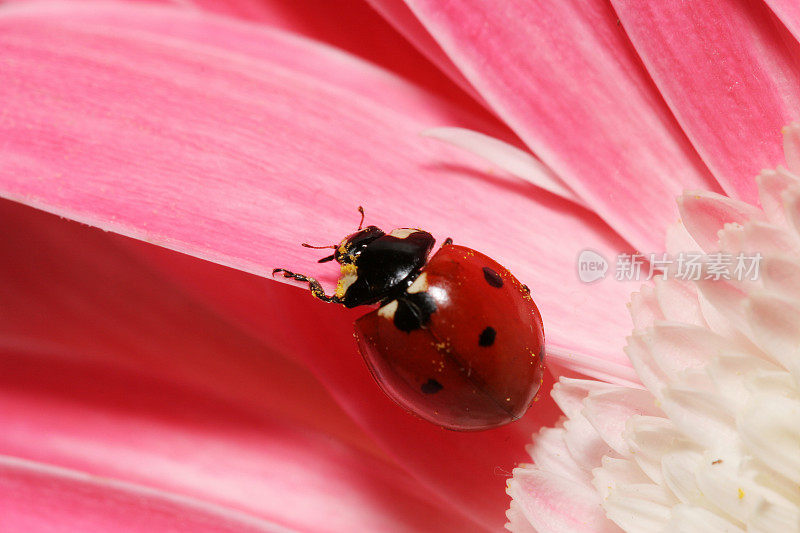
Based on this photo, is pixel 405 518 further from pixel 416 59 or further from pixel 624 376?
pixel 416 59

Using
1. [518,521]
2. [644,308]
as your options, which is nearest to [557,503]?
[518,521]

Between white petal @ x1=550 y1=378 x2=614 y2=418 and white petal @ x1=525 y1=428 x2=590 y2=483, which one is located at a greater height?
white petal @ x1=550 y1=378 x2=614 y2=418

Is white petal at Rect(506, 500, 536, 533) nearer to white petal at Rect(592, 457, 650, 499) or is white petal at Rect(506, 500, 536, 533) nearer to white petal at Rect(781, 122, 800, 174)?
white petal at Rect(592, 457, 650, 499)

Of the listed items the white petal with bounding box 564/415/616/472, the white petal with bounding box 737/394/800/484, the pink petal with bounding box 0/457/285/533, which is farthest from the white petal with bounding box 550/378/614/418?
the pink petal with bounding box 0/457/285/533

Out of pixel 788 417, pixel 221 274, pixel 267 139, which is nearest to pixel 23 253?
pixel 221 274

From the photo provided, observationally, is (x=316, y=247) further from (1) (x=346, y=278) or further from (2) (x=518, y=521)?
(2) (x=518, y=521)

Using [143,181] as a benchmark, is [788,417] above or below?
below
